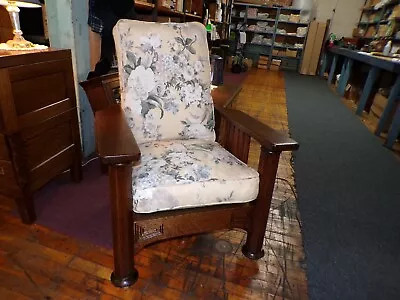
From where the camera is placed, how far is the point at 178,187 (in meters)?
0.90

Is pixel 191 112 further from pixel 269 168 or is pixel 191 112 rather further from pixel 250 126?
pixel 269 168

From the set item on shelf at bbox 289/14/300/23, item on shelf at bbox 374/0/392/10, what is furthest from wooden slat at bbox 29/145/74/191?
item on shelf at bbox 289/14/300/23

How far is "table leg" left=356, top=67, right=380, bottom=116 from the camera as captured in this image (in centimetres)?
325

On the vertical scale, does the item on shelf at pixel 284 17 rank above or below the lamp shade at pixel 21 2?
above

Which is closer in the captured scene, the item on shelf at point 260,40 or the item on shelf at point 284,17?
the item on shelf at point 284,17

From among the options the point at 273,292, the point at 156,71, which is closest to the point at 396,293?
the point at 273,292

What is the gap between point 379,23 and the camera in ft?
17.8

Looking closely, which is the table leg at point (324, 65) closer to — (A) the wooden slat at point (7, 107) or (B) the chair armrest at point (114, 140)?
(B) the chair armrest at point (114, 140)

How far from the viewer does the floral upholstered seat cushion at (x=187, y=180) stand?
892mm

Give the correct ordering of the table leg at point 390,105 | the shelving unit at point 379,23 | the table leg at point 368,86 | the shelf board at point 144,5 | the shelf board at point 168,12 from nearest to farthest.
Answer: the shelf board at point 144,5
the shelf board at point 168,12
the table leg at point 390,105
the table leg at point 368,86
the shelving unit at point 379,23

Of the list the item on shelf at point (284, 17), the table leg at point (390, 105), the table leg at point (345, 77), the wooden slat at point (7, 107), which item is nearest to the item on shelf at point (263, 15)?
the item on shelf at point (284, 17)

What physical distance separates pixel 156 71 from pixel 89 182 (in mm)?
819

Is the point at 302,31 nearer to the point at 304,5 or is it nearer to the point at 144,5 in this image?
the point at 304,5

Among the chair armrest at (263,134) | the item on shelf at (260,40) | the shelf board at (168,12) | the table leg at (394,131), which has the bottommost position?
the table leg at (394,131)
